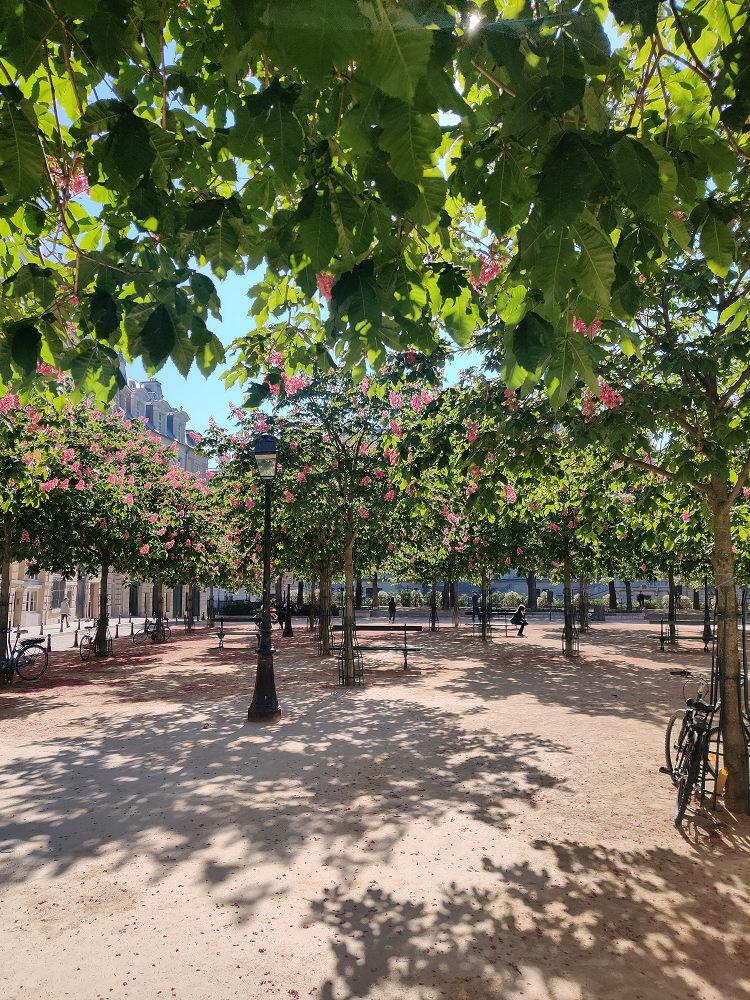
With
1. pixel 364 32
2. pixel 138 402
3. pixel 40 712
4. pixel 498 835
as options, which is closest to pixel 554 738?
pixel 498 835

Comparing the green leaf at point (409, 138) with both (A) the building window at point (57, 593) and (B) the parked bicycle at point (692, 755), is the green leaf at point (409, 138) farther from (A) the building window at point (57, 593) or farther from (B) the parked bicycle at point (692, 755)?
(A) the building window at point (57, 593)

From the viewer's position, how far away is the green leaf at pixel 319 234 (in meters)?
2.51

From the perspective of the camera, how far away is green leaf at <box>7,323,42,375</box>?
9.25 feet

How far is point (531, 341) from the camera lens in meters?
2.87

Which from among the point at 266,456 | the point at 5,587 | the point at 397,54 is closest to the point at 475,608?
the point at 5,587

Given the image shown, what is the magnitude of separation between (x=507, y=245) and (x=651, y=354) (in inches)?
95.9

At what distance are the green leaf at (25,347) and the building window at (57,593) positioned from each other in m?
43.3

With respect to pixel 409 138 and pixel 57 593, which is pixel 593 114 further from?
pixel 57 593

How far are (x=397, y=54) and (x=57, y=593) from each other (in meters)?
46.7

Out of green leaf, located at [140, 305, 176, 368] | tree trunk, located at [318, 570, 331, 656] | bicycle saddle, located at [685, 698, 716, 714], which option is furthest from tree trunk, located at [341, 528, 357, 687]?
green leaf, located at [140, 305, 176, 368]

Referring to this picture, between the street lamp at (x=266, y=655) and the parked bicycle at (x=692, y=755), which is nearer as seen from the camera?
the parked bicycle at (x=692, y=755)

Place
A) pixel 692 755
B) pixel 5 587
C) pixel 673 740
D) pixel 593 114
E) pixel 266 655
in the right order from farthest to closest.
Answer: pixel 5 587 → pixel 266 655 → pixel 673 740 → pixel 692 755 → pixel 593 114

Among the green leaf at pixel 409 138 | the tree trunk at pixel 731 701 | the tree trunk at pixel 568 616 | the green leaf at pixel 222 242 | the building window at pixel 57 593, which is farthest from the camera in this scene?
the building window at pixel 57 593

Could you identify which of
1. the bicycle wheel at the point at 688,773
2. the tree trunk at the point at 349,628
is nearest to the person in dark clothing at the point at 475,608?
the tree trunk at the point at 349,628
